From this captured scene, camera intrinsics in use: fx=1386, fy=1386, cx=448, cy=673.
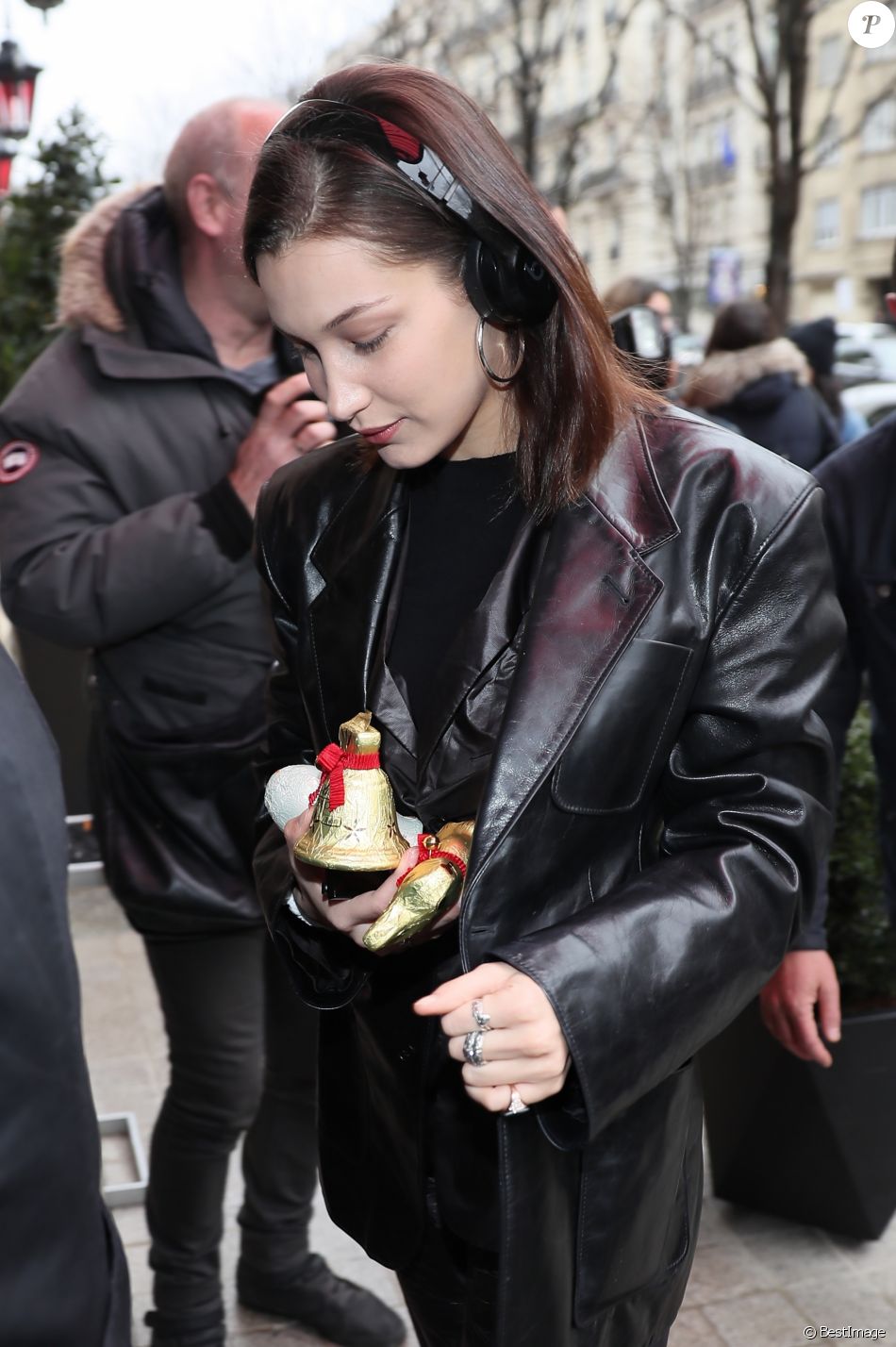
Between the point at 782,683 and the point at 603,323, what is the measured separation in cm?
53

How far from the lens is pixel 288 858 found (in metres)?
1.95

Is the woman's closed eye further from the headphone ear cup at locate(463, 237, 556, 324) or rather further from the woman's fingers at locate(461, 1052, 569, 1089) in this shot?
the woman's fingers at locate(461, 1052, 569, 1089)

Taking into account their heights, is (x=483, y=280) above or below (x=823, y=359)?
above

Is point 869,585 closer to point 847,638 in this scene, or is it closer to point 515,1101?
point 847,638

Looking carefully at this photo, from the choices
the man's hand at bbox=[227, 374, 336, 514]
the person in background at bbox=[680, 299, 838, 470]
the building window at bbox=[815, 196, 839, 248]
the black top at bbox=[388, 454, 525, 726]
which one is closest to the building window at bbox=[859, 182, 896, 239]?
the building window at bbox=[815, 196, 839, 248]

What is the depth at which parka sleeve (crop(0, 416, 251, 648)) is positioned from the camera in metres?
2.72

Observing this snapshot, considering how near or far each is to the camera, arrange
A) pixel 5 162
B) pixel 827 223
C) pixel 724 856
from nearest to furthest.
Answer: pixel 724 856 < pixel 5 162 < pixel 827 223

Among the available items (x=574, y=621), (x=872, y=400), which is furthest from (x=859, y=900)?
(x=872, y=400)

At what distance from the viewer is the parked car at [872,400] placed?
650 inches

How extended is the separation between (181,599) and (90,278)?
768 millimetres

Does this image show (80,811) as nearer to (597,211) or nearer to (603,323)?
(603,323)

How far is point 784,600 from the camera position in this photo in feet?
5.51

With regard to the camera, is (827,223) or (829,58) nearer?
(829,58)

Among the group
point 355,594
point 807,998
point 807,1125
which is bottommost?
point 807,1125
